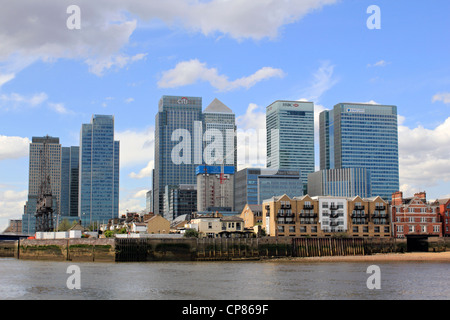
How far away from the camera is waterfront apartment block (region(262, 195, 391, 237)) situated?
15025 centimetres

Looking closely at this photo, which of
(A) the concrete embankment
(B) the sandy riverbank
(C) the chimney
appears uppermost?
(C) the chimney

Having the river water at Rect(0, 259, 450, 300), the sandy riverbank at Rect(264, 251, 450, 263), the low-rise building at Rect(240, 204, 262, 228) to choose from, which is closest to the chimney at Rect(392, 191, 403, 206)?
the sandy riverbank at Rect(264, 251, 450, 263)

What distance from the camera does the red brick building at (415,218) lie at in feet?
505

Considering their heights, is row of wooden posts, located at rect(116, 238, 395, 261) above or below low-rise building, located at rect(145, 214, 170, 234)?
below

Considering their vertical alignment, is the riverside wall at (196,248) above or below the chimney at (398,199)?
below

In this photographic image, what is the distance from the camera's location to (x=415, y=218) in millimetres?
155750

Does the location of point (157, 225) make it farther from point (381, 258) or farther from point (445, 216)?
point (445, 216)

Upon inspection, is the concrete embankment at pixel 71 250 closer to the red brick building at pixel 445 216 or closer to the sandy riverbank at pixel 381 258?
the sandy riverbank at pixel 381 258

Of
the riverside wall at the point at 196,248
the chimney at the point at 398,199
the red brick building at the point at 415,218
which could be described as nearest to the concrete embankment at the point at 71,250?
the riverside wall at the point at 196,248

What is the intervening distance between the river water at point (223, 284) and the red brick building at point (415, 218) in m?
58.1

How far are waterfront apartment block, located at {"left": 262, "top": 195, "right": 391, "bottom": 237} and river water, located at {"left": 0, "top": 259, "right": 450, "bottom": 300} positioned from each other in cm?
5384

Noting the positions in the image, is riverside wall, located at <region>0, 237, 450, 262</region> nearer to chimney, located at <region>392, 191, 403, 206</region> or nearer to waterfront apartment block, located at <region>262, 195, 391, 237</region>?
waterfront apartment block, located at <region>262, 195, 391, 237</region>

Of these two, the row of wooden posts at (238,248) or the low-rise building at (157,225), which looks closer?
the row of wooden posts at (238,248)

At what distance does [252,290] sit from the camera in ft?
223
